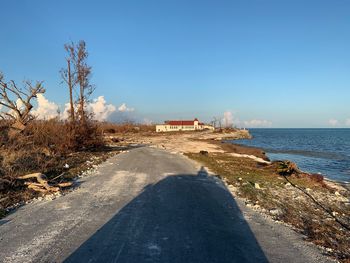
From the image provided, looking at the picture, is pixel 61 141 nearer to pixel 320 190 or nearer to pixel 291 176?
pixel 291 176

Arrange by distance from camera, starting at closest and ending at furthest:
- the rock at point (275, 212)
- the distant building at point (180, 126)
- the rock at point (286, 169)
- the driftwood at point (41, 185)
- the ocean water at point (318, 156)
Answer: the rock at point (275, 212)
the driftwood at point (41, 185)
the rock at point (286, 169)
the ocean water at point (318, 156)
the distant building at point (180, 126)

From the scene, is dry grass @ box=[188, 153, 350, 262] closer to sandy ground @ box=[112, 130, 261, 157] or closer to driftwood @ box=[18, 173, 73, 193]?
driftwood @ box=[18, 173, 73, 193]

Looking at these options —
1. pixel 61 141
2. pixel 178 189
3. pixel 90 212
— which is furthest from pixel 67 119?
pixel 90 212

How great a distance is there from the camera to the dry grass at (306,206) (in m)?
7.05

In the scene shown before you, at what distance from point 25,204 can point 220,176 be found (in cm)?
894

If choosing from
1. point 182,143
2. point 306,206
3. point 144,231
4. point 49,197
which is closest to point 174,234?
point 144,231

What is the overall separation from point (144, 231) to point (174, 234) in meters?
0.65

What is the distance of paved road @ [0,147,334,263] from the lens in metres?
5.62

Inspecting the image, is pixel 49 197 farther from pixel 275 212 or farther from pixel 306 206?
pixel 306 206

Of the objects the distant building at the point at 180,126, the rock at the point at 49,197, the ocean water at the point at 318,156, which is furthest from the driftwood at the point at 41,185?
the distant building at the point at 180,126

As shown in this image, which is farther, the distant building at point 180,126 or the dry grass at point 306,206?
the distant building at point 180,126

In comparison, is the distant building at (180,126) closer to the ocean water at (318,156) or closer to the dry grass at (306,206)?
the ocean water at (318,156)

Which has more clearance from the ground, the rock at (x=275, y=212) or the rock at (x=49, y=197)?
the rock at (x=49, y=197)

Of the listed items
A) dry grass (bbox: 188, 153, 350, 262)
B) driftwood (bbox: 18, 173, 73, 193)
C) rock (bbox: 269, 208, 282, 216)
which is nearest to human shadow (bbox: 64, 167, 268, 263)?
rock (bbox: 269, 208, 282, 216)
